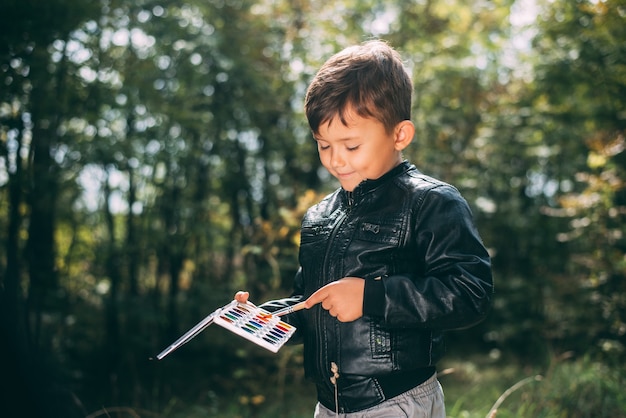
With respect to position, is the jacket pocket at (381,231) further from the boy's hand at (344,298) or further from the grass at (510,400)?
the grass at (510,400)

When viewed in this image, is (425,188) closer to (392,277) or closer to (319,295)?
(392,277)

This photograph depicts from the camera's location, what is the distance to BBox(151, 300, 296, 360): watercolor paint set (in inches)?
55.2

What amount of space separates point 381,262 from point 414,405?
0.36 meters

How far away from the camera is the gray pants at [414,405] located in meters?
1.56

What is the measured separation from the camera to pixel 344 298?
4.93 feet

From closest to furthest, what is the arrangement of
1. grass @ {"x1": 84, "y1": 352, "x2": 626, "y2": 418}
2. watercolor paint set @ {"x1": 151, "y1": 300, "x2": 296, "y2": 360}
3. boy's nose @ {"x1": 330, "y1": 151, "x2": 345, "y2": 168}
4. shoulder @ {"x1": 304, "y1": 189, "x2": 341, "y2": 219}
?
watercolor paint set @ {"x1": 151, "y1": 300, "x2": 296, "y2": 360} → boy's nose @ {"x1": 330, "y1": 151, "x2": 345, "y2": 168} → shoulder @ {"x1": 304, "y1": 189, "x2": 341, "y2": 219} → grass @ {"x1": 84, "y1": 352, "x2": 626, "y2": 418}

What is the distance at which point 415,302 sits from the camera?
58.5 inches

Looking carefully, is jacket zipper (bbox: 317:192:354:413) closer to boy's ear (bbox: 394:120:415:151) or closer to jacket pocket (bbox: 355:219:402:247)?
jacket pocket (bbox: 355:219:402:247)

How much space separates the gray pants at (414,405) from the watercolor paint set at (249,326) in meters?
0.29

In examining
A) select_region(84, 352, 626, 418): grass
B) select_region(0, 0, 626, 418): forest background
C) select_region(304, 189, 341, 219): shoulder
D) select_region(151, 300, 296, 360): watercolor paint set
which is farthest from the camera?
select_region(0, 0, 626, 418): forest background

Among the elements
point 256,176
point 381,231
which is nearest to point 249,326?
point 381,231

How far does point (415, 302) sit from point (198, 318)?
14.8 ft

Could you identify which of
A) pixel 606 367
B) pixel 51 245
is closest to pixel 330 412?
pixel 606 367

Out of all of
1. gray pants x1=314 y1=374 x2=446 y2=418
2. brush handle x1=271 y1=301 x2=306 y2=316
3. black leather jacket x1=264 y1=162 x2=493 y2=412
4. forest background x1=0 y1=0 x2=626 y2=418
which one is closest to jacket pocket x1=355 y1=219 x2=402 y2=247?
black leather jacket x1=264 y1=162 x2=493 y2=412
